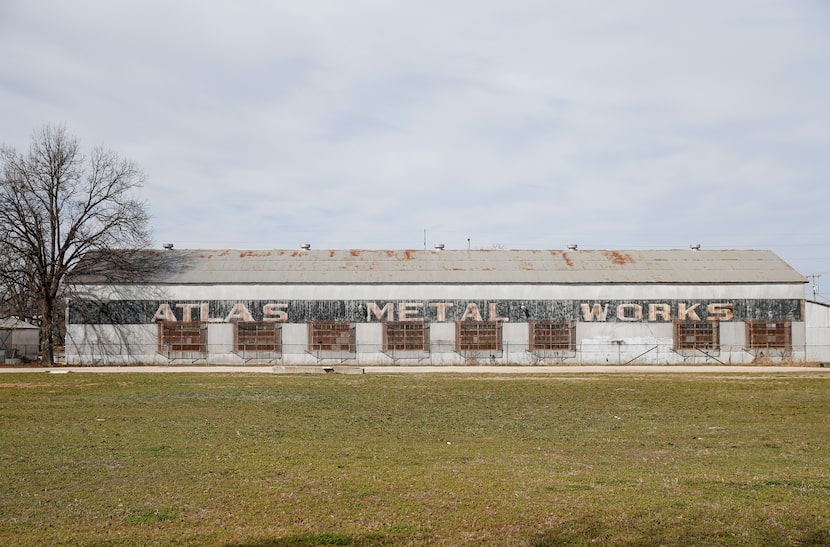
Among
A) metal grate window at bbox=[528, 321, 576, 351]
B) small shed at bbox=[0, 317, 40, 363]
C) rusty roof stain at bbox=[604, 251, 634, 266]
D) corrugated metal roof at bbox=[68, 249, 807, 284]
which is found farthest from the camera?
small shed at bbox=[0, 317, 40, 363]

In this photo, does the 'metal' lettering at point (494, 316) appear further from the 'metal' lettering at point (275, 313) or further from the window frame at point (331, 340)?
the 'metal' lettering at point (275, 313)

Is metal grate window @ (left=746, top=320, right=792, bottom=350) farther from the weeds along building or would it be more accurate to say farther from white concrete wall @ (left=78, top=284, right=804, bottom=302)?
white concrete wall @ (left=78, top=284, right=804, bottom=302)

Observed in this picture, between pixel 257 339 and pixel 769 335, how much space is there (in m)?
37.9

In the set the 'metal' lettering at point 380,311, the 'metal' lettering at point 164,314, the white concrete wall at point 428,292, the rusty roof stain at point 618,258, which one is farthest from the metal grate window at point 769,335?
the 'metal' lettering at point 164,314

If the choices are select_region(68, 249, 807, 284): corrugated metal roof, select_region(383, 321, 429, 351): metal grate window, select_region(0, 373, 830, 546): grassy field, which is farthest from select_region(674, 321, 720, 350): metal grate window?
select_region(0, 373, 830, 546): grassy field

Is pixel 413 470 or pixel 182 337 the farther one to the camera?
pixel 182 337

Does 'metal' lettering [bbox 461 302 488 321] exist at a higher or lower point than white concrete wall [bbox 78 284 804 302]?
lower

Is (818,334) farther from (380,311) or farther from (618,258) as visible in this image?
(380,311)

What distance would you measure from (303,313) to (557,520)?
48105 millimetres

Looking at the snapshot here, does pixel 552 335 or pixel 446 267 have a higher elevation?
pixel 446 267

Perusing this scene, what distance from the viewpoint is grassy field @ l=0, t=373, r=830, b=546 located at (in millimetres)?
10742

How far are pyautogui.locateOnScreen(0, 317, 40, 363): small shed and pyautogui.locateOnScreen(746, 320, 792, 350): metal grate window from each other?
2281 inches

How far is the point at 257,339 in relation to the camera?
57.7 meters

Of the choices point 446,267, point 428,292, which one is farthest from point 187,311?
point 446,267
